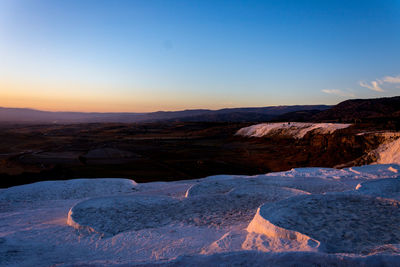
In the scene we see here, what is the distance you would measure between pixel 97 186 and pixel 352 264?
36.7 feet

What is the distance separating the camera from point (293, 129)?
1532 inches

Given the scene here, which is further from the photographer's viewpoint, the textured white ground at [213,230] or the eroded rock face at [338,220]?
the eroded rock face at [338,220]

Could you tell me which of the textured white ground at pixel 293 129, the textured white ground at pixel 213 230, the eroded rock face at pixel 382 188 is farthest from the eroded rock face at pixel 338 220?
the textured white ground at pixel 293 129

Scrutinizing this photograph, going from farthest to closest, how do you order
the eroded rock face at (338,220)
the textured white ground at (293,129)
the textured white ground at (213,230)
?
the textured white ground at (293,129) < the eroded rock face at (338,220) < the textured white ground at (213,230)

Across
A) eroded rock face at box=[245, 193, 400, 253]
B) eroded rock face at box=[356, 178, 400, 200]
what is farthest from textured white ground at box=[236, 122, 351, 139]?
eroded rock face at box=[245, 193, 400, 253]

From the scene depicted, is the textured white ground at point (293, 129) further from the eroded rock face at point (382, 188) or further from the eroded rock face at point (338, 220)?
the eroded rock face at point (338, 220)

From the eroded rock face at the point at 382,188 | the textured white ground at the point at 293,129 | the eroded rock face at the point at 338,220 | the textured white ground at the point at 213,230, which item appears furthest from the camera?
the textured white ground at the point at 293,129

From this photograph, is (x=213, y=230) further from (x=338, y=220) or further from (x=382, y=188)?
(x=382, y=188)

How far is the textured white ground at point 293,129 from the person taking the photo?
106 ft

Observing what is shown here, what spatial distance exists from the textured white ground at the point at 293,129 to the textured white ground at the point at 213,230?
24525mm

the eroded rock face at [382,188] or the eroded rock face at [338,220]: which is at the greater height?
the eroded rock face at [338,220]

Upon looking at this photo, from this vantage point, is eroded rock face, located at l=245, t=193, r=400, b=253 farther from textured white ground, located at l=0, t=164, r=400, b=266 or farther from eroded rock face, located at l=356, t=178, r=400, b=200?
eroded rock face, located at l=356, t=178, r=400, b=200

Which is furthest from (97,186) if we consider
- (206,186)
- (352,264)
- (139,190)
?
(352,264)

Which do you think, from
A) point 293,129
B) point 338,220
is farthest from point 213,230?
point 293,129
